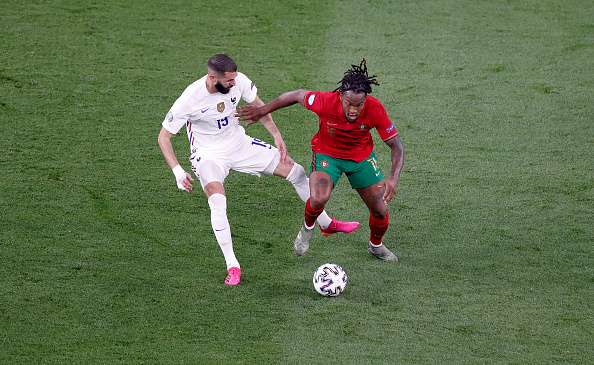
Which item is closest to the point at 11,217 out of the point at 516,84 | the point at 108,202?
the point at 108,202

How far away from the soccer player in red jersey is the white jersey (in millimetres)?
189

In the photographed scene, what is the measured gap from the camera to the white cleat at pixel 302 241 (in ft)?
32.1

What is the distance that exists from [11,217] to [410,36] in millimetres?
6841

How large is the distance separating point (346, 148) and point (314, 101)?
21.2 inches

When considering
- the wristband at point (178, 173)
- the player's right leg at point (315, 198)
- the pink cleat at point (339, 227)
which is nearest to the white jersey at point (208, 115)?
the wristband at point (178, 173)

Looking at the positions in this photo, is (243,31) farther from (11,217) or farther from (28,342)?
(28,342)

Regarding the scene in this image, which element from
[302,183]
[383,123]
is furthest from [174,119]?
[383,123]

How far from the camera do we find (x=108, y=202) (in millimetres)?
10805

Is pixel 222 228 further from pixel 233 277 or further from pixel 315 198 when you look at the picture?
pixel 315 198

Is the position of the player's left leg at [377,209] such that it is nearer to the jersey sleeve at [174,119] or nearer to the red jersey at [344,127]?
the red jersey at [344,127]

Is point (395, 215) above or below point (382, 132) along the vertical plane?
below

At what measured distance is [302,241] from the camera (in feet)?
32.2

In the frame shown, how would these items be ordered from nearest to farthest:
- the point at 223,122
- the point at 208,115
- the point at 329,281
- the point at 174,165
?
the point at 329,281
the point at 174,165
the point at 208,115
the point at 223,122

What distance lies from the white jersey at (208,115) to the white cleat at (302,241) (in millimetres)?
1054
